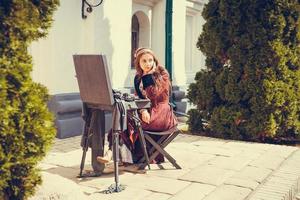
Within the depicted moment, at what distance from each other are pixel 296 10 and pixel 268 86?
1383 mm

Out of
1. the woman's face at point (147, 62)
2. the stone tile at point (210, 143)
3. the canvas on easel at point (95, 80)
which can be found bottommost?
the stone tile at point (210, 143)

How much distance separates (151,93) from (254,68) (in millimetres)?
2810

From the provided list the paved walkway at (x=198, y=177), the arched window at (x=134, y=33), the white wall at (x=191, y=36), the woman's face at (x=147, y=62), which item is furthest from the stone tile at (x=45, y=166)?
the white wall at (x=191, y=36)

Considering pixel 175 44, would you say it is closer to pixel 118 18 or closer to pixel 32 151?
pixel 118 18

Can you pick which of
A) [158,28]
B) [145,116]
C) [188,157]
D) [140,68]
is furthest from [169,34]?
[145,116]

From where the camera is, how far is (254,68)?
23.7 feet

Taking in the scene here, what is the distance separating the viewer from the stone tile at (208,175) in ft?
14.9

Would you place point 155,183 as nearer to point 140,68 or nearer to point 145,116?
point 145,116

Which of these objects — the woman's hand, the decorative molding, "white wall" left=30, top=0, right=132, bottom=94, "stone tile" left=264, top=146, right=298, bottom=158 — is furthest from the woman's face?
the decorative molding

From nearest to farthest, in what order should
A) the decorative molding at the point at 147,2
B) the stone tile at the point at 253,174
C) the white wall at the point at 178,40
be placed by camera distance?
1. the stone tile at the point at 253,174
2. the decorative molding at the point at 147,2
3. the white wall at the point at 178,40

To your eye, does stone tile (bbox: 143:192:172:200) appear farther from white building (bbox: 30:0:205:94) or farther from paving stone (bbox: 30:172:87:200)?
white building (bbox: 30:0:205:94)

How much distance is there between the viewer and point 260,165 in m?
5.34

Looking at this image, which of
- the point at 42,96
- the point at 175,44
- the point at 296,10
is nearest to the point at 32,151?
the point at 42,96

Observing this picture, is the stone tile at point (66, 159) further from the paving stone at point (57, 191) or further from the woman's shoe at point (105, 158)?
the paving stone at point (57, 191)
